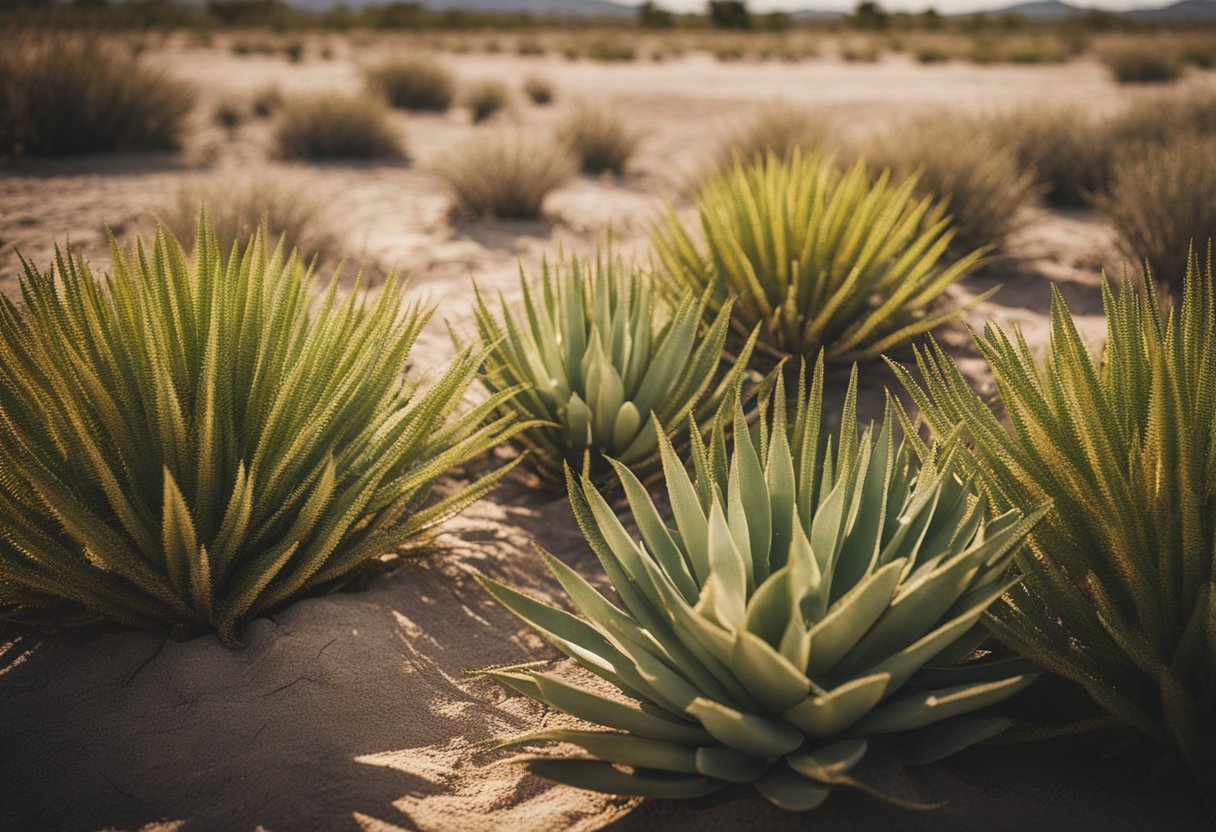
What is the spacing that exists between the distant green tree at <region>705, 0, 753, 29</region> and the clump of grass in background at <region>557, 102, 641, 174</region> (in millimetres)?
35187

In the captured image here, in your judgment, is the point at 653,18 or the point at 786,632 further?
the point at 653,18

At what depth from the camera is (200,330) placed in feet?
7.35

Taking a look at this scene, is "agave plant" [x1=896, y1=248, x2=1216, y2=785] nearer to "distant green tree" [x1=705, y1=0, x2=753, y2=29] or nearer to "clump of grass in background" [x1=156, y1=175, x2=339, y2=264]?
"clump of grass in background" [x1=156, y1=175, x2=339, y2=264]

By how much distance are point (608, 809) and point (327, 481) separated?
100 centimetres

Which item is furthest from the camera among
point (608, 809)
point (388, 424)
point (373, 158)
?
point (373, 158)

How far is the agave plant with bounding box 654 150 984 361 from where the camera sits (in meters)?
3.65

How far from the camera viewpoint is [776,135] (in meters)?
8.00

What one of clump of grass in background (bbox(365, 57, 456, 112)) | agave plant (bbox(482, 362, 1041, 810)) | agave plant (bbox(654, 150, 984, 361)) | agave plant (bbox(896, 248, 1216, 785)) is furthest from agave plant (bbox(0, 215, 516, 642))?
clump of grass in background (bbox(365, 57, 456, 112))

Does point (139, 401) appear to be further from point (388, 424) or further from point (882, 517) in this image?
point (882, 517)

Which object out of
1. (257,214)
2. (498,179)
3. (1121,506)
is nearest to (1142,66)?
(498,179)

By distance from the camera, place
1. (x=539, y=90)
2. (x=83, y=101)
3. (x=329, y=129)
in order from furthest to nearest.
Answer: (x=539, y=90), (x=329, y=129), (x=83, y=101)

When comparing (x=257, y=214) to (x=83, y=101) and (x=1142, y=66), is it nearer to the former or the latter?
(x=83, y=101)

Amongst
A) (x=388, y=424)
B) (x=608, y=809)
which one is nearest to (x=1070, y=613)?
(x=608, y=809)

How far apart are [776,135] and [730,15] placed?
36.7 meters
